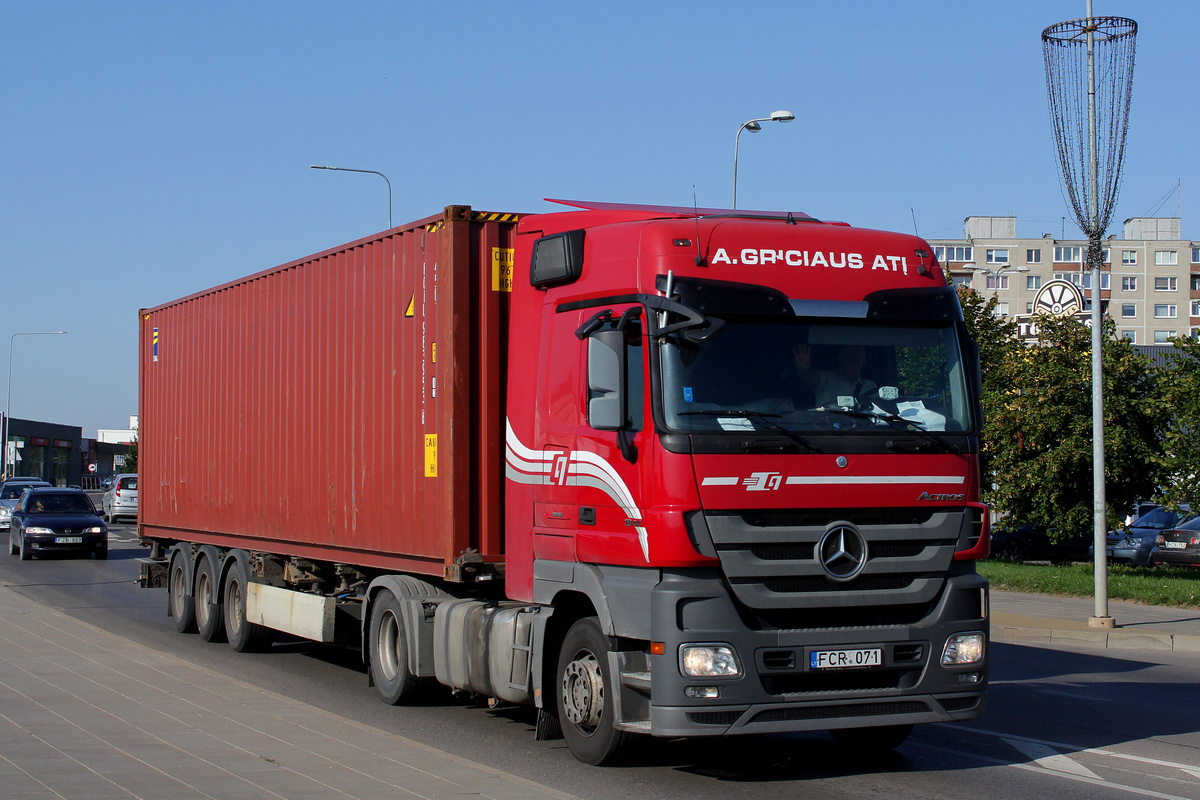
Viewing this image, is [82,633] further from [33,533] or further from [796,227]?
[33,533]

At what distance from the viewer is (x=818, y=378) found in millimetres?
7359

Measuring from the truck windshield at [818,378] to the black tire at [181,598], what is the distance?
1027 cm

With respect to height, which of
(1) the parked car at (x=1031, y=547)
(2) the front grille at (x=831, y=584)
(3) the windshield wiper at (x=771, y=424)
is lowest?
(1) the parked car at (x=1031, y=547)

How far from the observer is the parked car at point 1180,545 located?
Result: 1155 inches

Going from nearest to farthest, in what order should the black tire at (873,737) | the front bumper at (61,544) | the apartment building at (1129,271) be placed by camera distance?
the black tire at (873,737), the front bumper at (61,544), the apartment building at (1129,271)

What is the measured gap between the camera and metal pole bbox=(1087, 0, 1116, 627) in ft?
52.7

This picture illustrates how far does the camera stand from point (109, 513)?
4600 cm

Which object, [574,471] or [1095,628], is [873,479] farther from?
[1095,628]

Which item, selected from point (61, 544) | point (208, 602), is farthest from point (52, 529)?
point (208, 602)

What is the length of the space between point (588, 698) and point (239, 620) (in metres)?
7.38

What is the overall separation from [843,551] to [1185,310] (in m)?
121

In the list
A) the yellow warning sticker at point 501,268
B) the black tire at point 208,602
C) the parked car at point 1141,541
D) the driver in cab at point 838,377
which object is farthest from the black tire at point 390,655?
the parked car at point 1141,541

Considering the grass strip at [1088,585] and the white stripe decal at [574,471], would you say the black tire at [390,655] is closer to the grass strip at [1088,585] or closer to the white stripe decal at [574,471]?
the white stripe decal at [574,471]

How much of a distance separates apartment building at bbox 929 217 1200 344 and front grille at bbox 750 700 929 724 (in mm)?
113162
